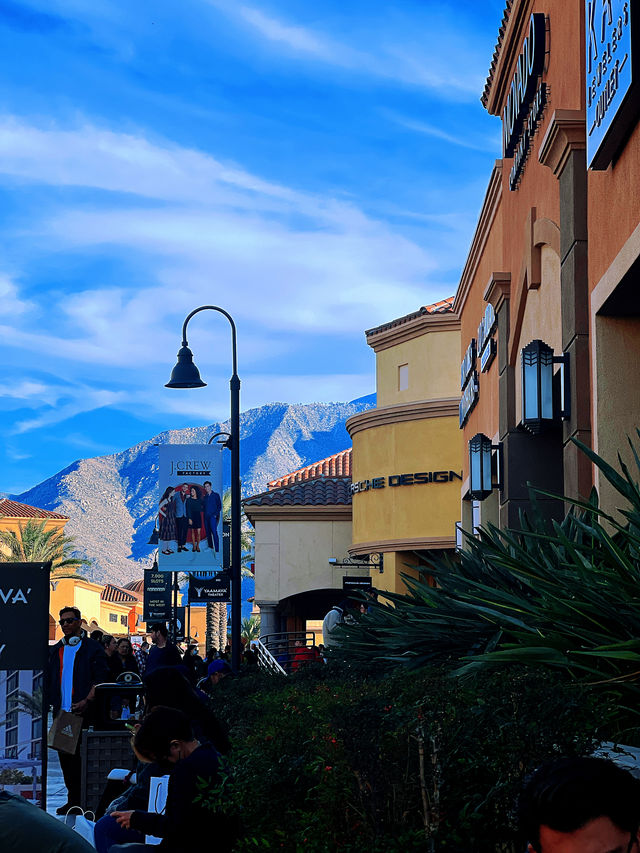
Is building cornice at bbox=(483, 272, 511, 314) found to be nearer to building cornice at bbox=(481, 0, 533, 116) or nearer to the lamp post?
building cornice at bbox=(481, 0, 533, 116)

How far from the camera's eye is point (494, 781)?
4445mm

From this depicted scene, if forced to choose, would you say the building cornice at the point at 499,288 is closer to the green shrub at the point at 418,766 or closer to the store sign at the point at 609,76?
the store sign at the point at 609,76

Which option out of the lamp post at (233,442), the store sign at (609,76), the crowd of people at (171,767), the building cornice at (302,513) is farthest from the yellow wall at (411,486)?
the crowd of people at (171,767)

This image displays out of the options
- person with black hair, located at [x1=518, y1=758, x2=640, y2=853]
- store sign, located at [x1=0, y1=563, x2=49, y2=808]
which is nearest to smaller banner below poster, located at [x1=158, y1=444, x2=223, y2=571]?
store sign, located at [x1=0, y1=563, x2=49, y2=808]

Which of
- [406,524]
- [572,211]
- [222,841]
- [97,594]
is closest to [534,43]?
[572,211]

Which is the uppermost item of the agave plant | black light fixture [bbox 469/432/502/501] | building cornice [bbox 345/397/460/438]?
building cornice [bbox 345/397/460/438]

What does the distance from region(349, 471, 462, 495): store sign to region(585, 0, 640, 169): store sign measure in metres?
21.2

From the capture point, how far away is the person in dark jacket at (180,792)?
5.57m

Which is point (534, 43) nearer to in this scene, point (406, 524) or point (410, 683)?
point (410, 683)

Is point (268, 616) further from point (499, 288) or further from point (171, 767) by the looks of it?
point (171, 767)

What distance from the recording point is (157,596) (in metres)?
44.9

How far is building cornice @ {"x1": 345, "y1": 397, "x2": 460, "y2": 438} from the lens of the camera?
3127cm

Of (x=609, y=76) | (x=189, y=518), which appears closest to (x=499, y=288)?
(x=189, y=518)

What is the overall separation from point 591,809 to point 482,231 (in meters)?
18.5
